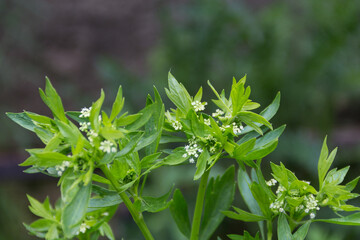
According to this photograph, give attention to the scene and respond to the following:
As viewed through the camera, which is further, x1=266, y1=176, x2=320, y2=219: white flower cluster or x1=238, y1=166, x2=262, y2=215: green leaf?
x1=238, y1=166, x2=262, y2=215: green leaf

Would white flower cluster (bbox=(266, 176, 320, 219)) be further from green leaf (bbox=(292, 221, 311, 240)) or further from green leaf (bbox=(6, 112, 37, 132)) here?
green leaf (bbox=(6, 112, 37, 132))

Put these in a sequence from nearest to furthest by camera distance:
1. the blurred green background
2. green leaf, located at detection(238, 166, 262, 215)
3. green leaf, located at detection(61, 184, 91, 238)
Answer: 1. green leaf, located at detection(61, 184, 91, 238)
2. green leaf, located at detection(238, 166, 262, 215)
3. the blurred green background

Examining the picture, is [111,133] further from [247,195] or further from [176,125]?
[247,195]

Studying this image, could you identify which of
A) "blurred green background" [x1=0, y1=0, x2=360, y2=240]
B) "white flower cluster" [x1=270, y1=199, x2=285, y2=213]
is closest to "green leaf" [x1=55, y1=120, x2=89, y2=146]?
"white flower cluster" [x1=270, y1=199, x2=285, y2=213]

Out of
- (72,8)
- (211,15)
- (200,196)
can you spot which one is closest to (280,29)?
(211,15)

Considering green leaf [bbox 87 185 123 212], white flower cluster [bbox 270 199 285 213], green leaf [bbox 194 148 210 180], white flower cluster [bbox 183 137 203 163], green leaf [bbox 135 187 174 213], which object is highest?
white flower cluster [bbox 183 137 203 163]

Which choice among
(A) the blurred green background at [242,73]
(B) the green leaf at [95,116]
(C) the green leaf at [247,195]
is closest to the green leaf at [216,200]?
(C) the green leaf at [247,195]
